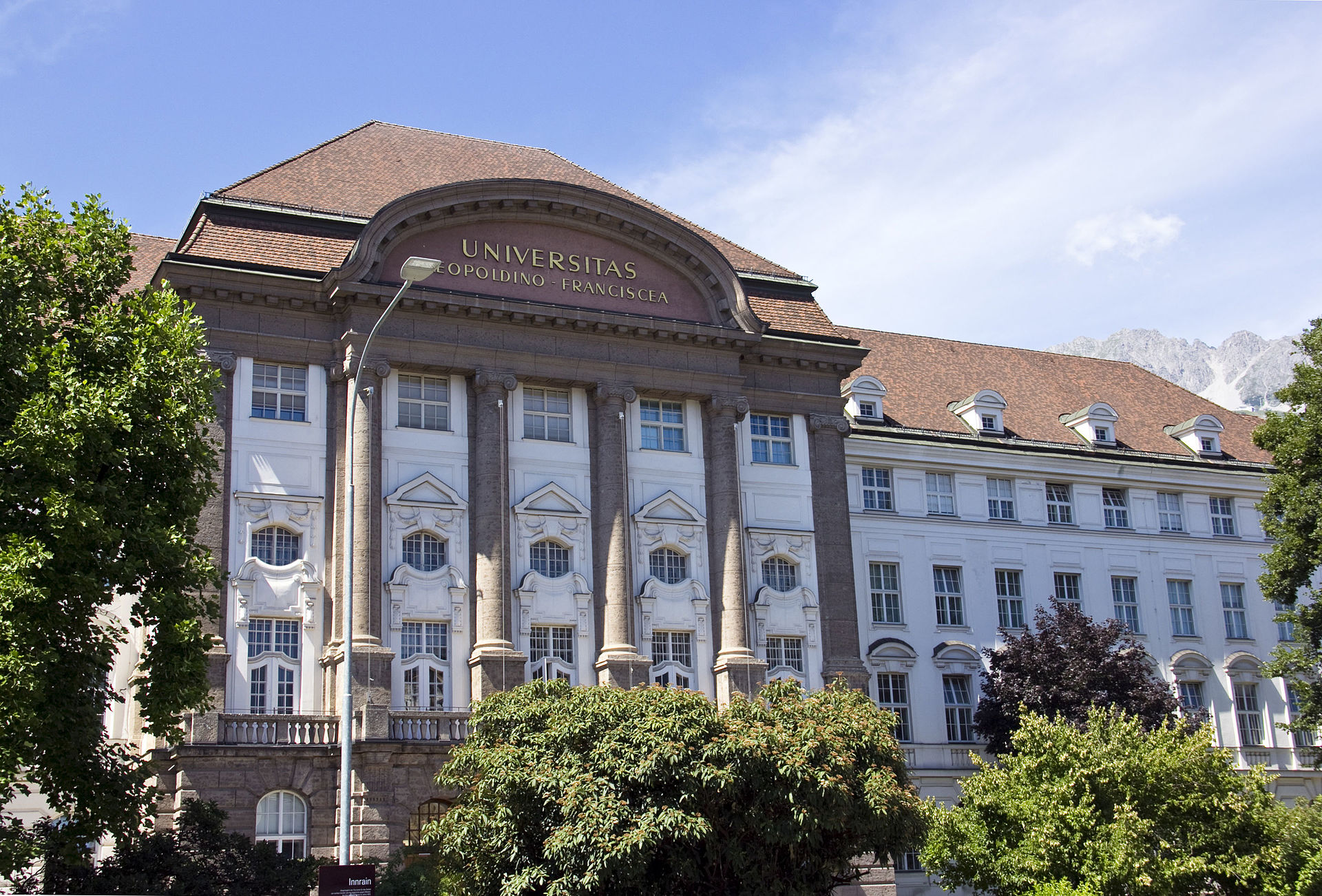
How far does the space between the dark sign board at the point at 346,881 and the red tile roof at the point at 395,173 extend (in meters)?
20.8

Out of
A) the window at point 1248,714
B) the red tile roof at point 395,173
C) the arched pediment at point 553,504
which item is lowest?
the window at point 1248,714

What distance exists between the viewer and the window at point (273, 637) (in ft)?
117

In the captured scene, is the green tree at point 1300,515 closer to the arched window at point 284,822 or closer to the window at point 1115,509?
the window at point 1115,509

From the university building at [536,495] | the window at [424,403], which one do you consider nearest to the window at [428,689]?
the university building at [536,495]

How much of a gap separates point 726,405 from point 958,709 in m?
13.1

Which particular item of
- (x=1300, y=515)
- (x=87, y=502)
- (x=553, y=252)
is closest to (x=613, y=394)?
(x=553, y=252)

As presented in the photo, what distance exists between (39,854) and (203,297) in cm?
1650

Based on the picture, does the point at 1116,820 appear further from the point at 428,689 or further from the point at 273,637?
the point at 273,637

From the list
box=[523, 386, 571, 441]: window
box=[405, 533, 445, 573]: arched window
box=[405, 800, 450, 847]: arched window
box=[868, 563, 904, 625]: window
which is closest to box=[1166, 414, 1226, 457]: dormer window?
box=[868, 563, 904, 625]: window

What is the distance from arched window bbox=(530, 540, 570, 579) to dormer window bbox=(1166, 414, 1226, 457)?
2826 cm

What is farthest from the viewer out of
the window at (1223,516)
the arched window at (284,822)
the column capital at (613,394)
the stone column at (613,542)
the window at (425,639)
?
the window at (1223,516)

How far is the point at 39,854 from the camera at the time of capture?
24.6 meters

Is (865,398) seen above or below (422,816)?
above

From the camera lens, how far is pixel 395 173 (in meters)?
44.0
